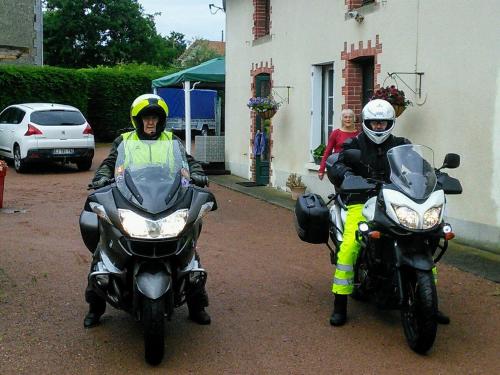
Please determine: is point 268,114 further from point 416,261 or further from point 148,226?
point 148,226

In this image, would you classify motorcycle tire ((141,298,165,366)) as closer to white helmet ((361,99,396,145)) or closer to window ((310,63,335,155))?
white helmet ((361,99,396,145))

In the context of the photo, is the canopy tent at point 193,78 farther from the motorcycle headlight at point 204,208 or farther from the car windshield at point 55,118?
the motorcycle headlight at point 204,208

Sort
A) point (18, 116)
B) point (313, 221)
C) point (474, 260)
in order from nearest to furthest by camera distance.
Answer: point (313, 221) < point (474, 260) < point (18, 116)

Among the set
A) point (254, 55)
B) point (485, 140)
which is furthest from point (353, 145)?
point (254, 55)

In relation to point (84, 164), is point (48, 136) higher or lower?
higher

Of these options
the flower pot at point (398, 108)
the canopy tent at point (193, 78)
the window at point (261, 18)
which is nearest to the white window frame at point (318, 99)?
the window at point (261, 18)

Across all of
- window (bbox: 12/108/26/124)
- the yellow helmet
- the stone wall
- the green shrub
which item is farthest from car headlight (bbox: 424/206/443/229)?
the stone wall

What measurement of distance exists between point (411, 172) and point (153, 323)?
2.05 meters

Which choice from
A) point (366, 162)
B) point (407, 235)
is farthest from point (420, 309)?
point (366, 162)

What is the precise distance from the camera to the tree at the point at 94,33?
51344 millimetres

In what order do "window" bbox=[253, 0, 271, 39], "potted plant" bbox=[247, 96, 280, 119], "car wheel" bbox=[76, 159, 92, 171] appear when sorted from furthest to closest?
"car wheel" bbox=[76, 159, 92, 171]
"window" bbox=[253, 0, 271, 39]
"potted plant" bbox=[247, 96, 280, 119]

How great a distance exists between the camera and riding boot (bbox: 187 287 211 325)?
213 inches

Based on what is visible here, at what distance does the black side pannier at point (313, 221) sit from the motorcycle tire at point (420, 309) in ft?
3.61

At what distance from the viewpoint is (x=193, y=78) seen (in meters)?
16.4
